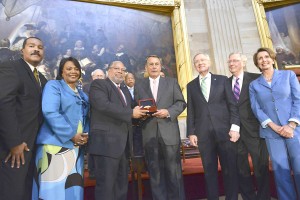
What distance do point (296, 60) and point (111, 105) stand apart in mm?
7411

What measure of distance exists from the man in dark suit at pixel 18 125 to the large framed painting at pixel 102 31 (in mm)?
4360

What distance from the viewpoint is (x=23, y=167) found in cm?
211

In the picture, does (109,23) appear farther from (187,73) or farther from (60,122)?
(60,122)

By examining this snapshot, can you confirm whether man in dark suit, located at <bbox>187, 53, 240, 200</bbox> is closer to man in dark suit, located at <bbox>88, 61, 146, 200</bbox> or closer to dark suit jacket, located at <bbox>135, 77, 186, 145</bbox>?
dark suit jacket, located at <bbox>135, 77, 186, 145</bbox>

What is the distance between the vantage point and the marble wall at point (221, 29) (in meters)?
7.52

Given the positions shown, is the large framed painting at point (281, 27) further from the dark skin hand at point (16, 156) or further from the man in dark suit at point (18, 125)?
the dark skin hand at point (16, 156)

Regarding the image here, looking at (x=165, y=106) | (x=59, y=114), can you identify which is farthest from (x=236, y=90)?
(x=59, y=114)

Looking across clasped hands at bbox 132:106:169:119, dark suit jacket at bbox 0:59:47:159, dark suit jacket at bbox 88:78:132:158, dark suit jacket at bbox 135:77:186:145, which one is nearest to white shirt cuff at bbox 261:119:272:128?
dark suit jacket at bbox 135:77:186:145

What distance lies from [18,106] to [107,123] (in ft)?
2.73

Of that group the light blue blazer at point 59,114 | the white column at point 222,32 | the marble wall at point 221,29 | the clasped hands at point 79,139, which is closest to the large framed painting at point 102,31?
the marble wall at point 221,29

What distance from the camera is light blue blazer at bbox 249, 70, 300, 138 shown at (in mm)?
2629

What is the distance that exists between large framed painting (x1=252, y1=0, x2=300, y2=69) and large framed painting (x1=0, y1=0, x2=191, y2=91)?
2.55 meters

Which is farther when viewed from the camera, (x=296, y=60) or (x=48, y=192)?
(x=296, y=60)

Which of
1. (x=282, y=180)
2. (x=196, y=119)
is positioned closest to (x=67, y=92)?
(x=196, y=119)
